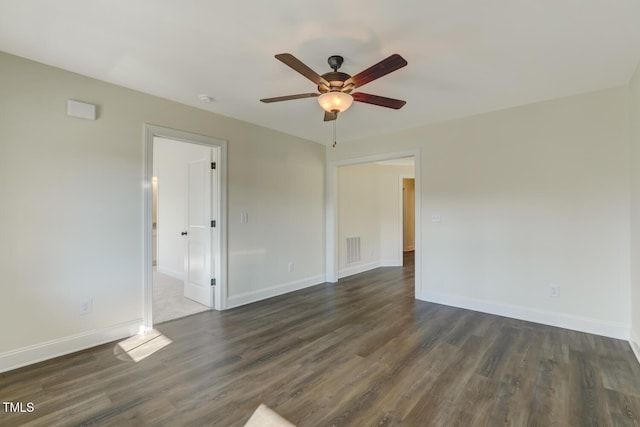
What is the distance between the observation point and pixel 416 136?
164 inches

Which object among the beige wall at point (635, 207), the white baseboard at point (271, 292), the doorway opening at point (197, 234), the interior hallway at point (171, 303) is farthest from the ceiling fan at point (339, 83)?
the interior hallway at point (171, 303)

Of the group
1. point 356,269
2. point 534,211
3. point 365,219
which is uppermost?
point 534,211

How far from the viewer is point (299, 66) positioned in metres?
1.86

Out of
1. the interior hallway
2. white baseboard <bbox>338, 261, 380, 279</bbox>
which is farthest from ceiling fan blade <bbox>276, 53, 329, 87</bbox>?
white baseboard <bbox>338, 261, 380, 279</bbox>

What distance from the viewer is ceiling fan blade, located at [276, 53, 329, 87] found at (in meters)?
1.75

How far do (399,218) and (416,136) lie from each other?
10.1ft

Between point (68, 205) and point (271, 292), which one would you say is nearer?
point (68, 205)

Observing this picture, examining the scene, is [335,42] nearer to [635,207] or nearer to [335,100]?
[335,100]

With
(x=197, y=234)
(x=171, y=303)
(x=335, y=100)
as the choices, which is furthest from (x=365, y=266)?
(x=335, y=100)

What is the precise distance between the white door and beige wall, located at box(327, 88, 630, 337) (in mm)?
2975

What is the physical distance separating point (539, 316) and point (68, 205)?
5.03 metres

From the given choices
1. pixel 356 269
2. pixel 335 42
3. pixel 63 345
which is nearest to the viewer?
pixel 335 42

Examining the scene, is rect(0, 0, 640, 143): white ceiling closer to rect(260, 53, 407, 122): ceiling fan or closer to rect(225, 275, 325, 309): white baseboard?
rect(260, 53, 407, 122): ceiling fan

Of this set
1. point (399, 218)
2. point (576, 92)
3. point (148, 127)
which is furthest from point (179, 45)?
point (399, 218)
